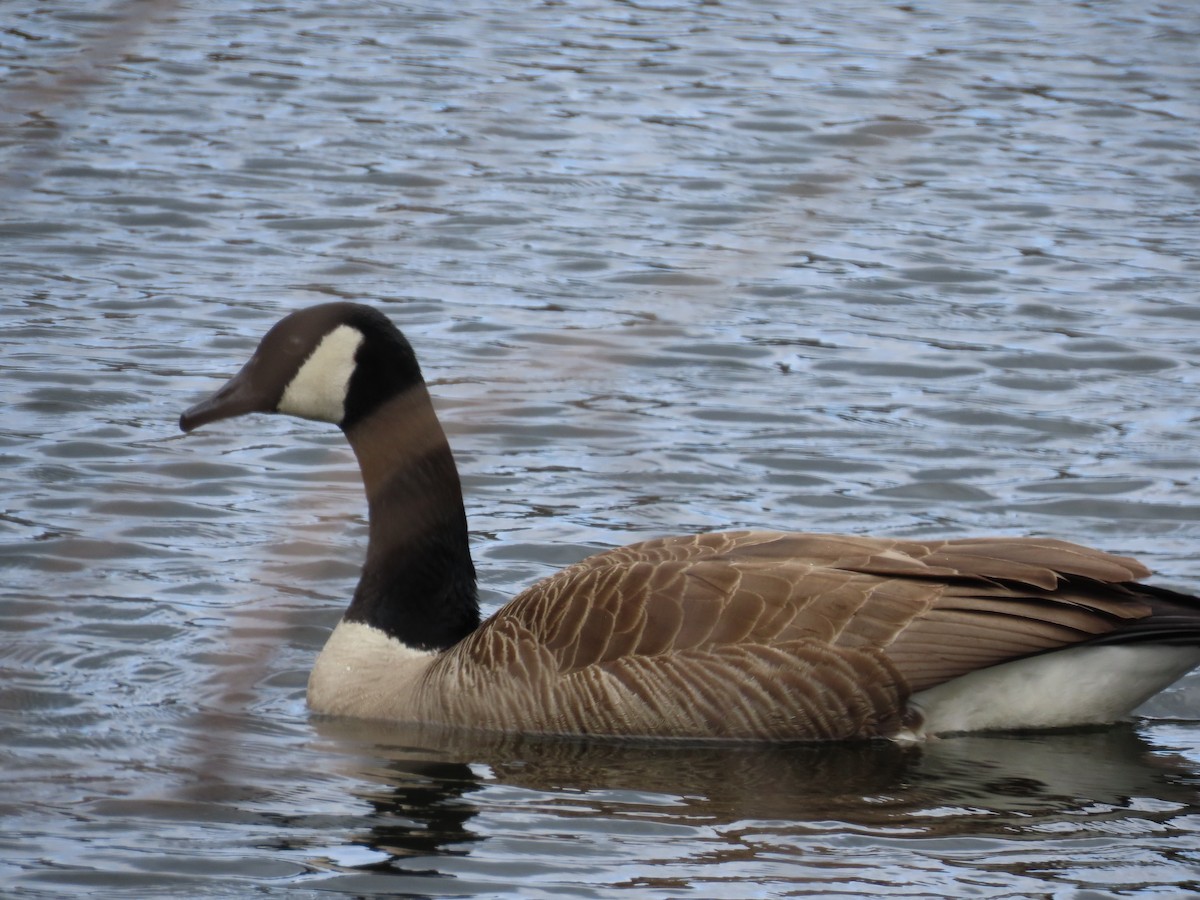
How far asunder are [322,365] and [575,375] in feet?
16.4

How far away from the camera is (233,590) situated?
788cm

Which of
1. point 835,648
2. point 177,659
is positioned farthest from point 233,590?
point 835,648

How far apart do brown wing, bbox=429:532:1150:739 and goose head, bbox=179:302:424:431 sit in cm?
105

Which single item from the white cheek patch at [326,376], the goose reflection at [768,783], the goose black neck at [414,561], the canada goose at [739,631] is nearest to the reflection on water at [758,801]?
the goose reflection at [768,783]

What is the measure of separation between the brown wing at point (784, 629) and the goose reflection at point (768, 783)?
141 mm

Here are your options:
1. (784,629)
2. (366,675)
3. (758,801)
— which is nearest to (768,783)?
(758,801)

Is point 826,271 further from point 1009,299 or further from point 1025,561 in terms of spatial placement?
point 1025,561

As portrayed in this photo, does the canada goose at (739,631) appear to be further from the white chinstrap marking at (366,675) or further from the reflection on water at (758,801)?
the reflection on water at (758,801)

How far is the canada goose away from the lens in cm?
636

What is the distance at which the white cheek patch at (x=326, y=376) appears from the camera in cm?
→ 678

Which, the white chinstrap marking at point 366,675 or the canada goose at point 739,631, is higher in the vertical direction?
the canada goose at point 739,631

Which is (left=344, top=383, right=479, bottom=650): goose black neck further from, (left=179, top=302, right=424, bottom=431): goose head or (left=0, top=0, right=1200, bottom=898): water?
(left=0, top=0, right=1200, bottom=898): water

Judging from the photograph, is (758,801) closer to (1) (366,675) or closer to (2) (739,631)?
(2) (739,631)

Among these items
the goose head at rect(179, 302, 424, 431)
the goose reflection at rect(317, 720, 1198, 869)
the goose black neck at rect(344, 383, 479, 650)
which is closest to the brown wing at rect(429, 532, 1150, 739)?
the goose reflection at rect(317, 720, 1198, 869)
